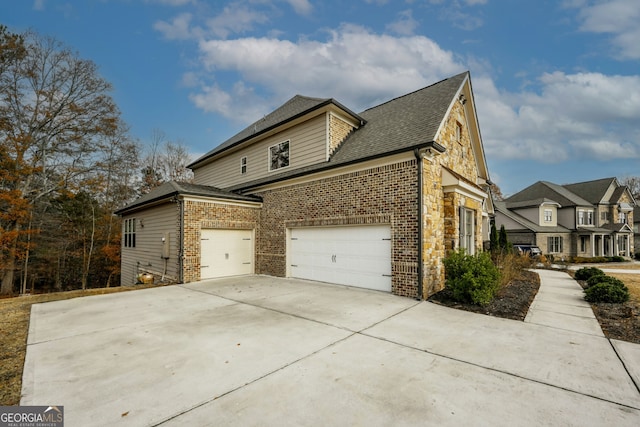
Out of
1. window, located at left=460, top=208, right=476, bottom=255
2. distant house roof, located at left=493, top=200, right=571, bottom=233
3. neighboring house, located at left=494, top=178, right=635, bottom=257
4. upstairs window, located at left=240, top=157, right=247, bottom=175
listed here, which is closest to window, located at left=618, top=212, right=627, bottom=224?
neighboring house, located at left=494, top=178, right=635, bottom=257

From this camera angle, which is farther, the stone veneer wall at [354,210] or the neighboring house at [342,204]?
the neighboring house at [342,204]

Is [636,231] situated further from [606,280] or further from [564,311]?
[564,311]

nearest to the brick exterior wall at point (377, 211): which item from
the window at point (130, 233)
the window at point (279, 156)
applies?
the window at point (279, 156)

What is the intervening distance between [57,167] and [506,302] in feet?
79.3

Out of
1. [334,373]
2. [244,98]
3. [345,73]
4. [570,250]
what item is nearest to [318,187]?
[334,373]

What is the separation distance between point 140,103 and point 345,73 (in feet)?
46.7

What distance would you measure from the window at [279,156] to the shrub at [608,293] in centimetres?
1019

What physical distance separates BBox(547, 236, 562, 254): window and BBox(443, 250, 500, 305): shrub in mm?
25666

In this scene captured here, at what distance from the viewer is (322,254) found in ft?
31.4

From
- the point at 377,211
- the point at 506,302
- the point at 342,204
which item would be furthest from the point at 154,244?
the point at 506,302

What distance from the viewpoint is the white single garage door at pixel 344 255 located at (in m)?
8.01

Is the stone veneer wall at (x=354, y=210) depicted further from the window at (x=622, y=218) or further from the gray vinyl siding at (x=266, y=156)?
the window at (x=622, y=218)

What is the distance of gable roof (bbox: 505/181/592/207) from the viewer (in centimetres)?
2884

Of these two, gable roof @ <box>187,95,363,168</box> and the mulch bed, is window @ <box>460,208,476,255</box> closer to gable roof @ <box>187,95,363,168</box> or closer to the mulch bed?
the mulch bed
